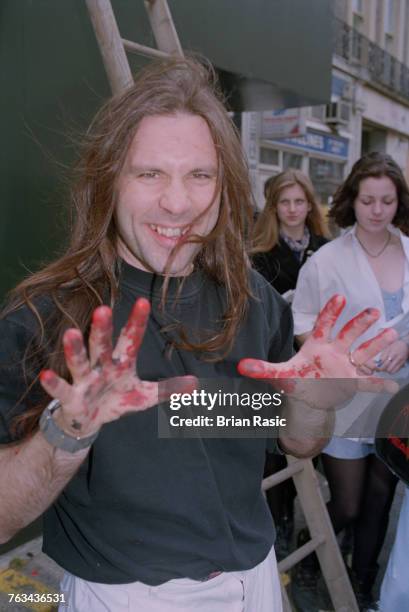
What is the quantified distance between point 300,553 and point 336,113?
11376 mm

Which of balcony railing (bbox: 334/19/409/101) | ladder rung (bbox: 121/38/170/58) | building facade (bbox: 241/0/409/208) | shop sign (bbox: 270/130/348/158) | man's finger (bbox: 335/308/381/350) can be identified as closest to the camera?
man's finger (bbox: 335/308/381/350)

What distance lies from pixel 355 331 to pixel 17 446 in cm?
62

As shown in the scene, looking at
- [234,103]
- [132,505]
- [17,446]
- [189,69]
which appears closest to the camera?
[17,446]

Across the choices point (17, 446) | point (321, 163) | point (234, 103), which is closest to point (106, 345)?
point (17, 446)

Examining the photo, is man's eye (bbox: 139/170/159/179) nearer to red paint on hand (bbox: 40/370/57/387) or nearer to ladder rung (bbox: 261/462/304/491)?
red paint on hand (bbox: 40/370/57/387)

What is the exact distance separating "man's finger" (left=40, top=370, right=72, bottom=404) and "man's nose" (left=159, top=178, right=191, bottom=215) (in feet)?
1.45

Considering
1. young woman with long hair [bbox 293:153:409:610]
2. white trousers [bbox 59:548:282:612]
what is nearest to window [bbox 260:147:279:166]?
young woman with long hair [bbox 293:153:409:610]

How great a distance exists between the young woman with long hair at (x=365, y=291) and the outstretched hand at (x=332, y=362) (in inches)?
49.5

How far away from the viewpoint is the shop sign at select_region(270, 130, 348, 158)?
1132 centimetres

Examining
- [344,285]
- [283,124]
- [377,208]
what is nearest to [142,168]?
[344,285]

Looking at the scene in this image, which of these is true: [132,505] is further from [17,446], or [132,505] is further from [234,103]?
[234,103]

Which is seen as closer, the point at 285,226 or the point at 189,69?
the point at 189,69

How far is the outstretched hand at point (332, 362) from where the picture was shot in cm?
102

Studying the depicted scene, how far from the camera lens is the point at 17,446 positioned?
3.22 feet
